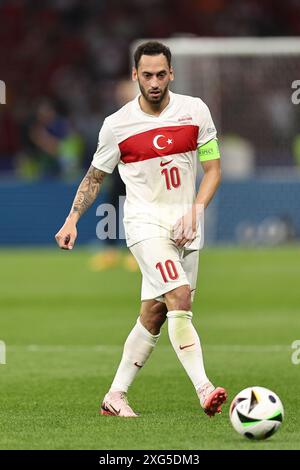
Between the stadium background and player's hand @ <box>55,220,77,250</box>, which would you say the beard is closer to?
player's hand @ <box>55,220,77,250</box>

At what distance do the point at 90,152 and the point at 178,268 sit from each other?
19581 mm

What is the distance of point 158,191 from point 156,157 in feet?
0.70

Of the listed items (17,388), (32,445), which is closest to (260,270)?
(17,388)

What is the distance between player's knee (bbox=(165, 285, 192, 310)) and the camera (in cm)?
816

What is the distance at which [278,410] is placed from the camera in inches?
289

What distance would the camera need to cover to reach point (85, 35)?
109 feet

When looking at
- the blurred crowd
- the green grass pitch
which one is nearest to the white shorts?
the green grass pitch

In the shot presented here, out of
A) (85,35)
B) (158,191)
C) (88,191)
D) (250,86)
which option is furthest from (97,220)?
(158,191)

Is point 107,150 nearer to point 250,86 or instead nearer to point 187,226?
point 187,226

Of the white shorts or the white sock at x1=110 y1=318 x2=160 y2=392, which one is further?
the white sock at x1=110 y1=318 x2=160 y2=392

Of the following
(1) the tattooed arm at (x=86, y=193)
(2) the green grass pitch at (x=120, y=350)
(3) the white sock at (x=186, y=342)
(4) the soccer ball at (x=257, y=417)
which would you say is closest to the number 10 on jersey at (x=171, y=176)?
(1) the tattooed arm at (x=86, y=193)

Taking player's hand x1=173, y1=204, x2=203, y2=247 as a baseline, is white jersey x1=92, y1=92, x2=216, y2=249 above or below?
above

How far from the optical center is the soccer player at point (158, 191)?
26.9 ft

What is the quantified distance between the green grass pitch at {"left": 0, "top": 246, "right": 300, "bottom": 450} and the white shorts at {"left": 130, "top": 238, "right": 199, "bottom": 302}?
0.80 m
